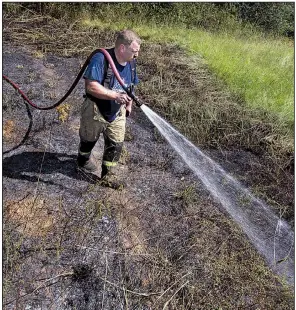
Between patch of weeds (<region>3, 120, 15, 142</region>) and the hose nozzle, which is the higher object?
the hose nozzle

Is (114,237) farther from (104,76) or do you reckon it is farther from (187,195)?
(104,76)

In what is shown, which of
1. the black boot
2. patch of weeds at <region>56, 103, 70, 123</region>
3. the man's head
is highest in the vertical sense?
the man's head

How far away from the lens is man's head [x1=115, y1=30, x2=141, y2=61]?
10.1 feet

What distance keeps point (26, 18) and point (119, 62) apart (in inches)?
218

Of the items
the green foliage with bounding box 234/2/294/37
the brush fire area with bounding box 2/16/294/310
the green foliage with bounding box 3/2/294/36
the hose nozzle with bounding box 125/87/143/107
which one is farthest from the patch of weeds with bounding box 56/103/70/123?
the green foliage with bounding box 234/2/294/37

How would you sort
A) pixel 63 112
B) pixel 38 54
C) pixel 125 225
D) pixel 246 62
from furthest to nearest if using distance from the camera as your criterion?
pixel 246 62 < pixel 38 54 < pixel 63 112 < pixel 125 225

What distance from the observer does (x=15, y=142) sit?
4.28m

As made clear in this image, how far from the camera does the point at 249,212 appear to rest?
3.93 meters

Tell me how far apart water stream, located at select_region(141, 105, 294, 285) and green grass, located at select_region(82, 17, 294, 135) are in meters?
1.35

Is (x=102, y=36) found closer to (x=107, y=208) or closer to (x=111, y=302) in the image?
(x=107, y=208)

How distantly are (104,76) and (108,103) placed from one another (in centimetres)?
26

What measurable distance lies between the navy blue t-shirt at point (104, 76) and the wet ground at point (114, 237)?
753mm

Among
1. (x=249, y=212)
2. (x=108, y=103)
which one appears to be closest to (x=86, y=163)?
(x=108, y=103)

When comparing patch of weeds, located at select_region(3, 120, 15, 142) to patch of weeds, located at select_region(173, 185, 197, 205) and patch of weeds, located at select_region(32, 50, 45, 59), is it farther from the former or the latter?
patch of weeds, located at select_region(32, 50, 45, 59)
